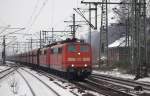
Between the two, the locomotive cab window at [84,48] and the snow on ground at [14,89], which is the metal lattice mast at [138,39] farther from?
the snow on ground at [14,89]

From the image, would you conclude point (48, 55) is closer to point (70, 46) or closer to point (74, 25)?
point (70, 46)

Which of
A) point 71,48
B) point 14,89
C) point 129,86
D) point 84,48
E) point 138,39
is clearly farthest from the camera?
point 138,39

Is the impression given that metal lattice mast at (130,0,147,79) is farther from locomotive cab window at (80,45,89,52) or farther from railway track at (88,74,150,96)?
locomotive cab window at (80,45,89,52)

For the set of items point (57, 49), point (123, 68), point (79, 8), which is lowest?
point (123, 68)

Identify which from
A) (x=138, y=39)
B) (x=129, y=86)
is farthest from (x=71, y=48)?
(x=129, y=86)

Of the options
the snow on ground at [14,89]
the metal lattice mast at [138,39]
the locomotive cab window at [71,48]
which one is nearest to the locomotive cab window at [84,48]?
the locomotive cab window at [71,48]

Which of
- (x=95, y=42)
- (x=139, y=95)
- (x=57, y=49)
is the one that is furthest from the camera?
(x=95, y=42)

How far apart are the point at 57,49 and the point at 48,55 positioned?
22.6 feet

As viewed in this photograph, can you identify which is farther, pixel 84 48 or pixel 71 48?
pixel 84 48

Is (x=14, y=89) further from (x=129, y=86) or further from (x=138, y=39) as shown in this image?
(x=138, y=39)

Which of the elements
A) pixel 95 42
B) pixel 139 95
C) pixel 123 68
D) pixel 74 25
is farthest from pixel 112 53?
pixel 95 42

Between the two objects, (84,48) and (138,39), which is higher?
(138,39)

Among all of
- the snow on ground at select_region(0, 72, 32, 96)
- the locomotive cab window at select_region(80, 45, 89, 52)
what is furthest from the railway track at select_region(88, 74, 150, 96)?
the snow on ground at select_region(0, 72, 32, 96)

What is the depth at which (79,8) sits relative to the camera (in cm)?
3875
